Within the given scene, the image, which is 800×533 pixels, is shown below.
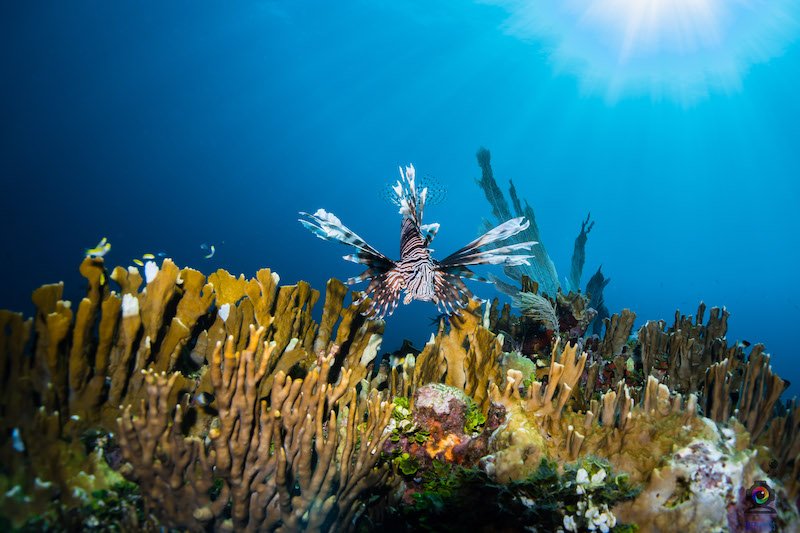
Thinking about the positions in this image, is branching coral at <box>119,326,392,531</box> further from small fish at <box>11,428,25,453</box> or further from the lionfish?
the lionfish

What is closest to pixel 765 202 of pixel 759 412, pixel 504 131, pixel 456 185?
pixel 504 131

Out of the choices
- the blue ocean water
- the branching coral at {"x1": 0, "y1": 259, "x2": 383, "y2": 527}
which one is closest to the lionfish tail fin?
the branching coral at {"x1": 0, "y1": 259, "x2": 383, "y2": 527}

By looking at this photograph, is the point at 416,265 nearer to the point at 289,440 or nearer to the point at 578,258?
the point at 289,440

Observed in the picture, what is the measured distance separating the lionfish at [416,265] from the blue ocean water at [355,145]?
4889 centimetres

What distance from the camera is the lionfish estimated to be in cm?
370

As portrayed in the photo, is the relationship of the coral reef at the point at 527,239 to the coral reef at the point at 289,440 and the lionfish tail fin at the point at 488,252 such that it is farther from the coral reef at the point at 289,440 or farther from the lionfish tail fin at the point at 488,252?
the coral reef at the point at 289,440

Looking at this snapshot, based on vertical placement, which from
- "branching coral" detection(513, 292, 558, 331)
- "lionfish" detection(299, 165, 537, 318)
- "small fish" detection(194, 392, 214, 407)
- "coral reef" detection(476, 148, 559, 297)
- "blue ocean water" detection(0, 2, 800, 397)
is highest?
"blue ocean water" detection(0, 2, 800, 397)

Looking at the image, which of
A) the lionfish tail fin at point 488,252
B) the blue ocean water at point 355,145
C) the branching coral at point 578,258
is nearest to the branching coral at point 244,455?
the lionfish tail fin at point 488,252

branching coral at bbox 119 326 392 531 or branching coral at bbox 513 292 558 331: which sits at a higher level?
branching coral at bbox 513 292 558 331

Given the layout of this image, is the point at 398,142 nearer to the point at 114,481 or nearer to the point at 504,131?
the point at 504,131

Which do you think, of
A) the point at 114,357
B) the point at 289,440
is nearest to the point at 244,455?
the point at 289,440

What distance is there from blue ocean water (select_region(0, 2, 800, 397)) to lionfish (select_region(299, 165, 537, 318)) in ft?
160

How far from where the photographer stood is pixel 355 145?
105 metres

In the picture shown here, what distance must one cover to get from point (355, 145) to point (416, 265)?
10770 centimetres
